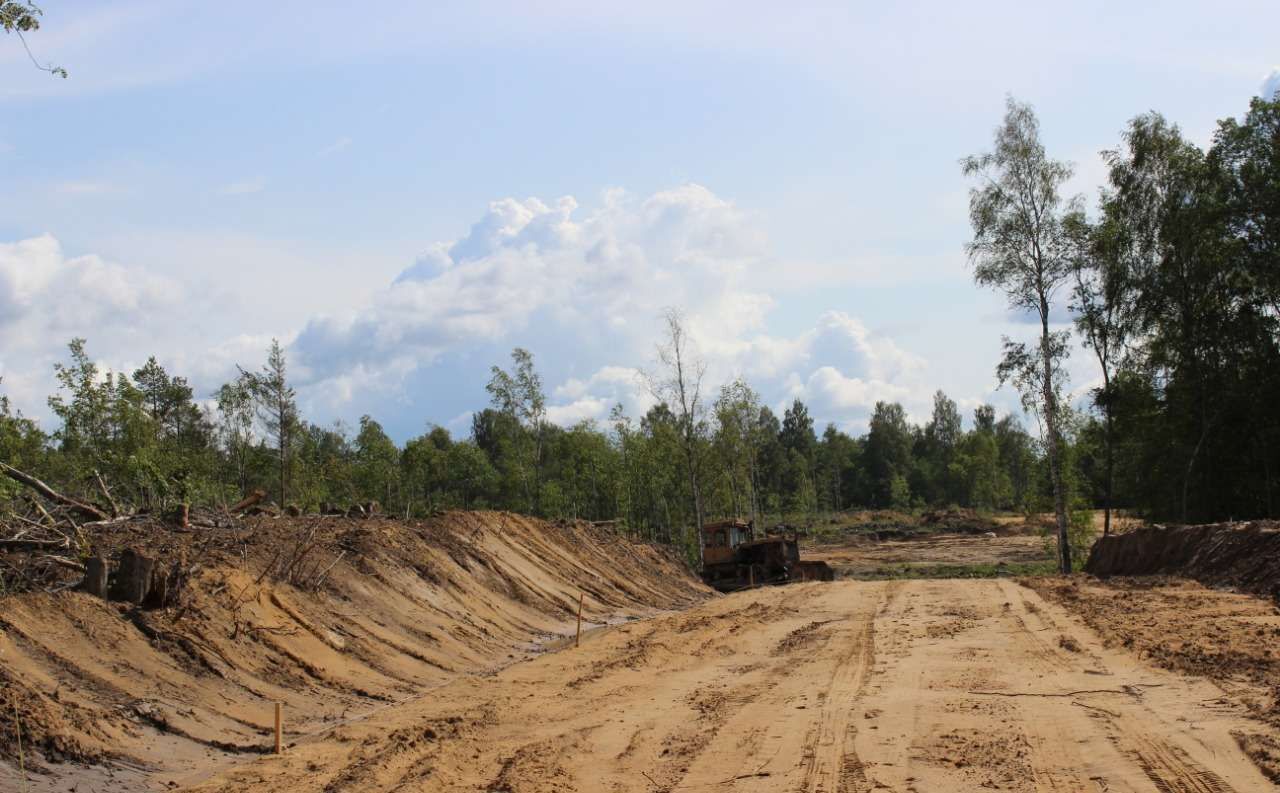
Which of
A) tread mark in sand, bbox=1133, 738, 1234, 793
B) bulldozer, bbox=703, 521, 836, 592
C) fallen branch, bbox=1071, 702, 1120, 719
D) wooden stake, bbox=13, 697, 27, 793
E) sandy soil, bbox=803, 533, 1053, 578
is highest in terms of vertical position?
wooden stake, bbox=13, 697, 27, 793

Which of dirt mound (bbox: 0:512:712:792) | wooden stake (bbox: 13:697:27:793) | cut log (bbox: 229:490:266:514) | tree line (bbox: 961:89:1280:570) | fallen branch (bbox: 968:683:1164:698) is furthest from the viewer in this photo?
tree line (bbox: 961:89:1280:570)

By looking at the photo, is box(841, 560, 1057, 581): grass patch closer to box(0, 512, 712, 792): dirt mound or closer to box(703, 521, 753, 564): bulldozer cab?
box(703, 521, 753, 564): bulldozer cab

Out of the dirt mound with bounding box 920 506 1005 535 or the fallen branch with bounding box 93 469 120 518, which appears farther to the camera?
the dirt mound with bounding box 920 506 1005 535

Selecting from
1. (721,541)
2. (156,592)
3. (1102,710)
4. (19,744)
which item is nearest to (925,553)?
(721,541)

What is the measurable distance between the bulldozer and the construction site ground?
59.4 ft

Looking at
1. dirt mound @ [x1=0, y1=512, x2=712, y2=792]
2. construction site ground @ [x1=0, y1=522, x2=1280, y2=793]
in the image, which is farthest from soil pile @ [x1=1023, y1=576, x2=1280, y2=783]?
dirt mound @ [x1=0, y1=512, x2=712, y2=792]

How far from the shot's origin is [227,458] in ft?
157

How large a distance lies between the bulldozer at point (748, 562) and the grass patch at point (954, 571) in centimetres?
459

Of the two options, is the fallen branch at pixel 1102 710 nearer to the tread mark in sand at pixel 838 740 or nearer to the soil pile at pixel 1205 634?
the soil pile at pixel 1205 634

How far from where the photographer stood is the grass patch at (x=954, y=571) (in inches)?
1658

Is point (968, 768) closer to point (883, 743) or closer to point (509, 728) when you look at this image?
point (883, 743)

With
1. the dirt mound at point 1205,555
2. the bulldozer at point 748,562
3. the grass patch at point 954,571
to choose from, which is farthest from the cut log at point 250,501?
the grass patch at point 954,571

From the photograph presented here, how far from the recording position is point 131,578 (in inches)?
485

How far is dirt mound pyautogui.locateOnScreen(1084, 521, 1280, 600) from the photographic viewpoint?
20641mm
